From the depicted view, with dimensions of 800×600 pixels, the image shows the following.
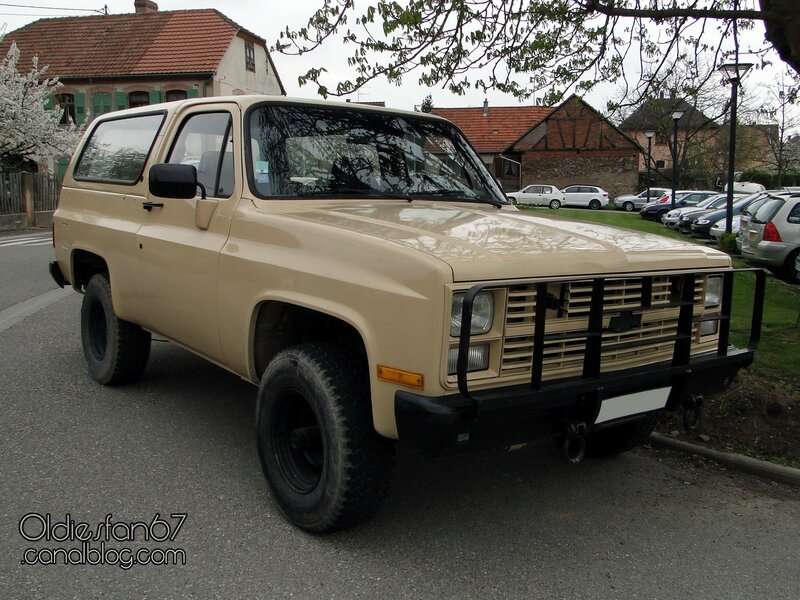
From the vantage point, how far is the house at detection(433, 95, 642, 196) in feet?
176

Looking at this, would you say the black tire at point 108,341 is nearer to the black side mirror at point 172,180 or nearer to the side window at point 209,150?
the side window at point 209,150

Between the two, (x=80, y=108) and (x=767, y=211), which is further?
(x=80, y=108)

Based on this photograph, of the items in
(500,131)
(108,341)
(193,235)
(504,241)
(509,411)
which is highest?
(500,131)

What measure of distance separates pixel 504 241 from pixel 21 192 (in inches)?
922

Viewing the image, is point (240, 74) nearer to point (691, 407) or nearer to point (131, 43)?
point (131, 43)

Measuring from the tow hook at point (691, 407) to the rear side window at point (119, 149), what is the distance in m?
3.60

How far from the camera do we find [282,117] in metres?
4.05

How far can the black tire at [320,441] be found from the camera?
3037 mm

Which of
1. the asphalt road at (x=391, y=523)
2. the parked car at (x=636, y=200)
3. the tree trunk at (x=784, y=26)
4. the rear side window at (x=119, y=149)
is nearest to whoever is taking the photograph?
the asphalt road at (x=391, y=523)

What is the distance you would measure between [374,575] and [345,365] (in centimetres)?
87

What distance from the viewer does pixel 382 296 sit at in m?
2.85

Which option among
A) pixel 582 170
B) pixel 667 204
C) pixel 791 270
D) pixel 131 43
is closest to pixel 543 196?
pixel 582 170

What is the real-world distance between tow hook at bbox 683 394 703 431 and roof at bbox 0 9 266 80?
1354 inches

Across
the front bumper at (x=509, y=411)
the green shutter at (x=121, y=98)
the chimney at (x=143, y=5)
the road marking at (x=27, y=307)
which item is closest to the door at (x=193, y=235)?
the front bumper at (x=509, y=411)
